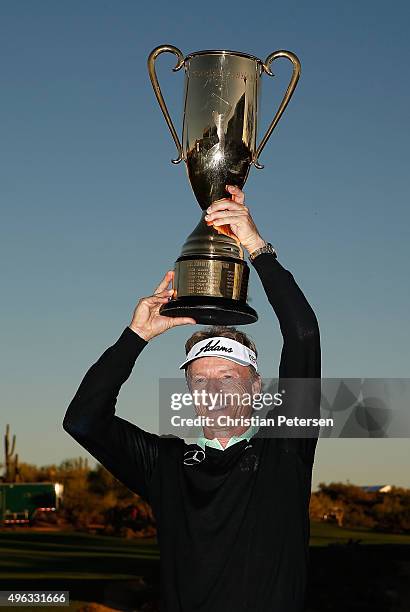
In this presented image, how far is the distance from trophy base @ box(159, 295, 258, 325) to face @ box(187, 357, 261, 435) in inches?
13.5

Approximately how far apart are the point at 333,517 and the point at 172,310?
721 inches

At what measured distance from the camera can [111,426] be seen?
3.75m

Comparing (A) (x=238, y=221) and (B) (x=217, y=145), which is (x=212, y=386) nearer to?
(A) (x=238, y=221)

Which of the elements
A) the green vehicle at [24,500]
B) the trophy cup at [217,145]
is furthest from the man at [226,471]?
the green vehicle at [24,500]

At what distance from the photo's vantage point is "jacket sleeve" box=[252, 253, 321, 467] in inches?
134

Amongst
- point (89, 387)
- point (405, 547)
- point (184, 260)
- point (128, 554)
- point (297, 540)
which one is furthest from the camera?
point (128, 554)

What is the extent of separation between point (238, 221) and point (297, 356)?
0.59 m

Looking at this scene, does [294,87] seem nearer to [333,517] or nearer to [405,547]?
[405,547]

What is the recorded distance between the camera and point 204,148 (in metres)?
4.41

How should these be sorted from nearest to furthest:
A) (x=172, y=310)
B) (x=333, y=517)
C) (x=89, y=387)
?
(x=89, y=387) → (x=172, y=310) → (x=333, y=517)

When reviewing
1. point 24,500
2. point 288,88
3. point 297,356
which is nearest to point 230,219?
point 297,356

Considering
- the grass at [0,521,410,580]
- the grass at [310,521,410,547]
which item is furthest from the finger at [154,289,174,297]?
the grass at [310,521,410,547]

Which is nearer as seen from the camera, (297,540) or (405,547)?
(297,540)

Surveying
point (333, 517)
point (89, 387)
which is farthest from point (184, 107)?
point (333, 517)
